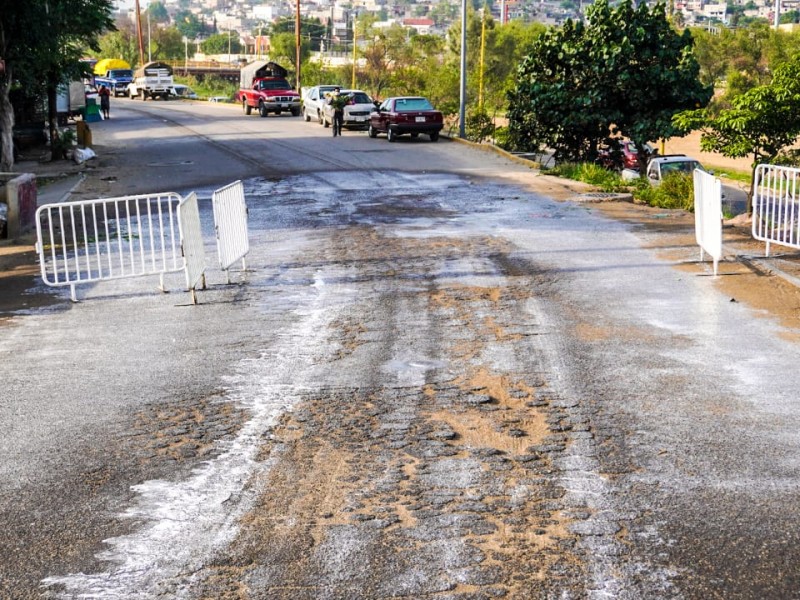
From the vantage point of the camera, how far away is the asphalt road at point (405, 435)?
5.90m

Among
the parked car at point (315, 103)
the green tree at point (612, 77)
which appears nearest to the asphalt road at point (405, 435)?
the green tree at point (612, 77)

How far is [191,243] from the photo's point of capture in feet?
43.6

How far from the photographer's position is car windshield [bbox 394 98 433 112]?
135 feet

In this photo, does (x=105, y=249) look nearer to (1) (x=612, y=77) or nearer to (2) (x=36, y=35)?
(2) (x=36, y=35)

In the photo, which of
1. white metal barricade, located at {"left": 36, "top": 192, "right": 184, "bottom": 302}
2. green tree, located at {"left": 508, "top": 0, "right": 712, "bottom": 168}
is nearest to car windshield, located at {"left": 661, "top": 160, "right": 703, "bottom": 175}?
green tree, located at {"left": 508, "top": 0, "right": 712, "bottom": 168}

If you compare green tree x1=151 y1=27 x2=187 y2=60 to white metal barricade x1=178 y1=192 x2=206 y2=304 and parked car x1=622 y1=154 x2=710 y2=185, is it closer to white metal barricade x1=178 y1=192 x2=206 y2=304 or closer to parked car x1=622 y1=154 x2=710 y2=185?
parked car x1=622 y1=154 x2=710 y2=185

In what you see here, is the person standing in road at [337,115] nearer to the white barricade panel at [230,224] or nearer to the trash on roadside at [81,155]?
the trash on roadside at [81,155]

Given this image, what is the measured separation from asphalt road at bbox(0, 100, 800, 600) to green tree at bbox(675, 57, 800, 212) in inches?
191

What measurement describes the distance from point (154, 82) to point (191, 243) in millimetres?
71817

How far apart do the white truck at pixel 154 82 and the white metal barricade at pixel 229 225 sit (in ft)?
229

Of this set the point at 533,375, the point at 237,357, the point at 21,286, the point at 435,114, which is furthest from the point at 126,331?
the point at 435,114

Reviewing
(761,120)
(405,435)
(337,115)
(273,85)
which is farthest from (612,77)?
(273,85)

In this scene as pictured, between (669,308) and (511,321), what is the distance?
Result: 6.01ft

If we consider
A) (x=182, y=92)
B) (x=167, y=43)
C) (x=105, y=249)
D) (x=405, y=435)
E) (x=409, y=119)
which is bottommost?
(x=405, y=435)
